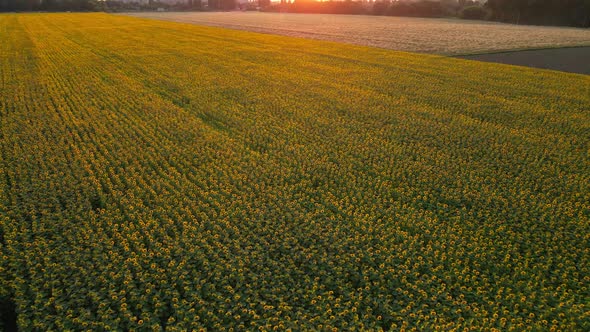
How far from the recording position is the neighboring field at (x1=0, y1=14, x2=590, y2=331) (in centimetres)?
588

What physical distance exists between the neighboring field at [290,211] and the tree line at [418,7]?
7017 centimetres

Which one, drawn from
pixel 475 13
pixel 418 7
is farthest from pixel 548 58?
pixel 418 7

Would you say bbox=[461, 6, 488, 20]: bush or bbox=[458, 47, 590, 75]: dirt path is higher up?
bbox=[461, 6, 488, 20]: bush

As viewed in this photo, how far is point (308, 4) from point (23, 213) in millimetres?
131536

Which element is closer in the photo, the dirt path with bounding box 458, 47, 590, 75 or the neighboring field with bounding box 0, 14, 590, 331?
the neighboring field with bounding box 0, 14, 590, 331

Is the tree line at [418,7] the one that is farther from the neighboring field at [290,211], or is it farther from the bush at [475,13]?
the neighboring field at [290,211]

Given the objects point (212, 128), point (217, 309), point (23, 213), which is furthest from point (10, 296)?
point (212, 128)

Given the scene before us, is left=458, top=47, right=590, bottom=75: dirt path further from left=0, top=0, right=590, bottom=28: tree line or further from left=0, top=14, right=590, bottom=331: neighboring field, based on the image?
left=0, top=0, right=590, bottom=28: tree line

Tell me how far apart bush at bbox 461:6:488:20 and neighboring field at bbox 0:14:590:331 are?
7987 cm

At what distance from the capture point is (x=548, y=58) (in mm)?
32438

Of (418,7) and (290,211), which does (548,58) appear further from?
(418,7)

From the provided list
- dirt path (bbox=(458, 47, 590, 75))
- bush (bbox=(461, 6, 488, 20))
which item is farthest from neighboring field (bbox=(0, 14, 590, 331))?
bush (bbox=(461, 6, 488, 20))

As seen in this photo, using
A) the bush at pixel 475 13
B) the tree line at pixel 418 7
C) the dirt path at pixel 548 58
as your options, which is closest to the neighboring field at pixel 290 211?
the dirt path at pixel 548 58

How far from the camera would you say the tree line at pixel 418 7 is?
71125mm
